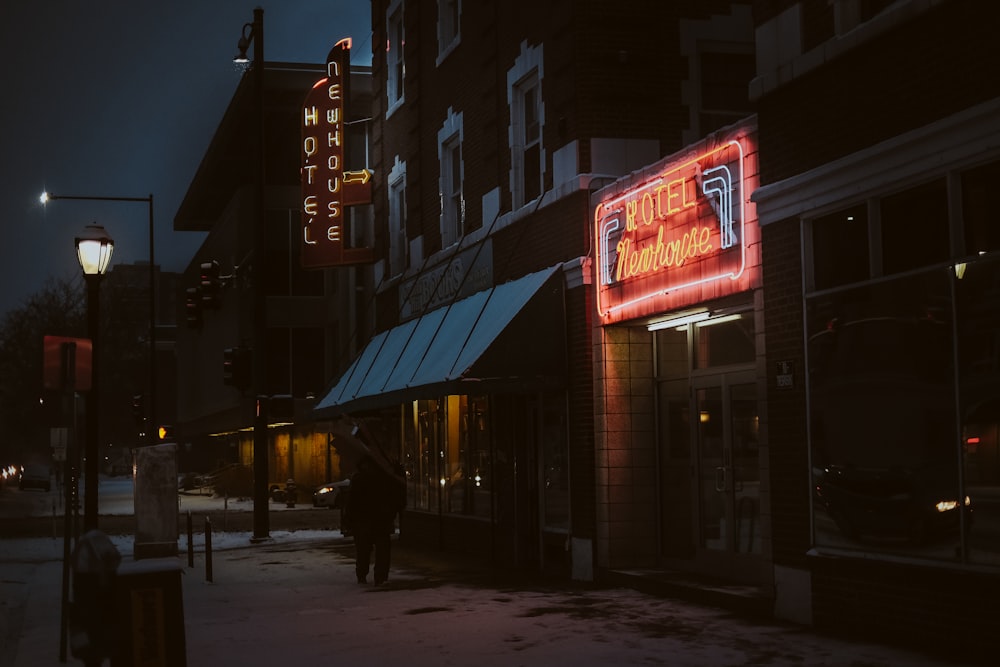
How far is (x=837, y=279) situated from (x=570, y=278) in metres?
5.90

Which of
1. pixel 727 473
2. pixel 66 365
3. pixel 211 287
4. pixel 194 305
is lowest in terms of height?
pixel 727 473

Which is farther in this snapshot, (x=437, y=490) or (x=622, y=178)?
(x=437, y=490)

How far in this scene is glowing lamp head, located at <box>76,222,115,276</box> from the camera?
18.2 m

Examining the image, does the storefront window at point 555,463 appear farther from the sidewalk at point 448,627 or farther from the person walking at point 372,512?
the person walking at point 372,512

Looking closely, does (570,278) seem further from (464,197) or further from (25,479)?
(25,479)

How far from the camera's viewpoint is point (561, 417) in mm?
17438

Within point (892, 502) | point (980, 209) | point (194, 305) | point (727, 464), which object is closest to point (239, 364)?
point (194, 305)

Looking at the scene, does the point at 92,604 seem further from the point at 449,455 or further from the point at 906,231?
the point at 449,455

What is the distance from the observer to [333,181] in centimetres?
2639

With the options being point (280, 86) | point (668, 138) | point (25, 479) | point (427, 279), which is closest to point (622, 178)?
point (668, 138)

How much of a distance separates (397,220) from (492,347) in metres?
9.70

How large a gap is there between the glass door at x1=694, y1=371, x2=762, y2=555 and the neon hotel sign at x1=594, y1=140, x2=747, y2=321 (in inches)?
48.4

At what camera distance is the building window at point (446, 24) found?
73.4ft

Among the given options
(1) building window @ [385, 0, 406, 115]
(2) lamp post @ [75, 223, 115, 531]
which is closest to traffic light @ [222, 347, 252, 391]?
(1) building window @ [385, 0, 406, 115]
